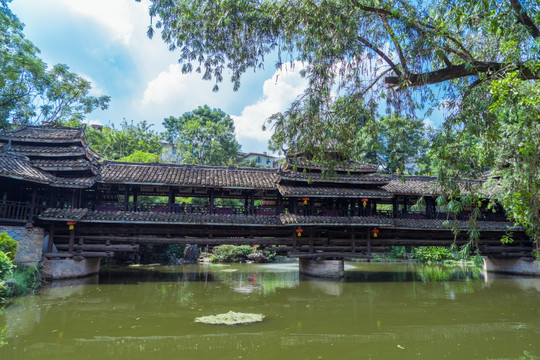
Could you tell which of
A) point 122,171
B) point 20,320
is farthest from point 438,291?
point 122,171

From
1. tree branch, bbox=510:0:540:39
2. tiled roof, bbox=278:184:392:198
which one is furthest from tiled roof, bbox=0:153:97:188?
tree branch, bbox=510:0:540:39

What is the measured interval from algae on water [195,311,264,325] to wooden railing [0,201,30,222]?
339 inches

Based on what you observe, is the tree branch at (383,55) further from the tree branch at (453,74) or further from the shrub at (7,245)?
the shrub at (7,245)

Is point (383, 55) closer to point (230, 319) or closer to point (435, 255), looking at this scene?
point (230, 319)

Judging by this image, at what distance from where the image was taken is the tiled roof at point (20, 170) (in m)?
11.2

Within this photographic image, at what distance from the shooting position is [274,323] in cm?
737

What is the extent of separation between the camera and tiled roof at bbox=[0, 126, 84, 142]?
566 inches

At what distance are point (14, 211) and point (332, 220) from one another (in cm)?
1196

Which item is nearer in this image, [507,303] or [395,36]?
[395,36]

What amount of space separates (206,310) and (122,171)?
863 centimetres

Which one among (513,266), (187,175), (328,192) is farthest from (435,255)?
(187,175)

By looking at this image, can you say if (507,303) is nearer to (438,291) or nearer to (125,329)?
(438,291)

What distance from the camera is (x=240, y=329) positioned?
269 inches

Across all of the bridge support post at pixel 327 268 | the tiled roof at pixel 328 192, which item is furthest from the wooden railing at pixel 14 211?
the bridge support post at pixel 327 268
